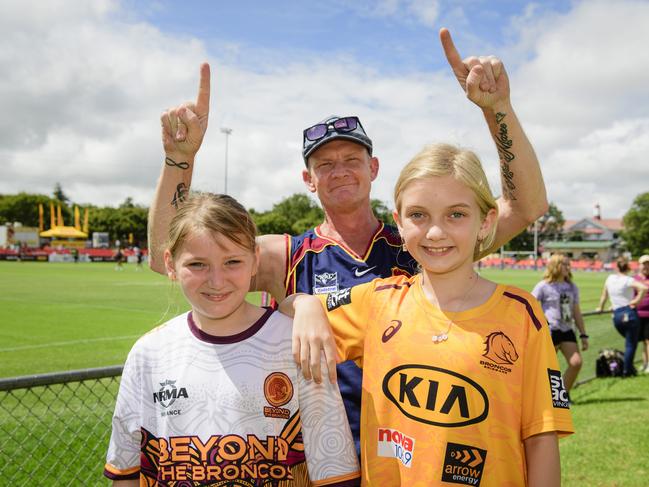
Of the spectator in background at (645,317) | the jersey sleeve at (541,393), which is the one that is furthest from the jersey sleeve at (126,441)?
the spectator in background at (645,317)

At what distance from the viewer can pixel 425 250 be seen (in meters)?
2.17

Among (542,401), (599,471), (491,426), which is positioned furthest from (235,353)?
(599,471)

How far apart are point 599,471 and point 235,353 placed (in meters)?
4.42

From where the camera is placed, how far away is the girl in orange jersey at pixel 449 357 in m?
1.94

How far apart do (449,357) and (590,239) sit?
15053 cm

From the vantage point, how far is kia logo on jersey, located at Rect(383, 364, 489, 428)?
1952 millimetres

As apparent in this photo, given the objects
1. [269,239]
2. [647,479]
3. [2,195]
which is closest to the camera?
[269,239]

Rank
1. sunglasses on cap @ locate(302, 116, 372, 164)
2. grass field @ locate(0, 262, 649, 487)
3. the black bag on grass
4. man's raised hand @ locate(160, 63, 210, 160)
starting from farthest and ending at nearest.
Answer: the black bag on grass, grass field @ locate(0, 262, 649, 487), sunglasses on cap @ locate(302, 116, 372, 164), man's raised hand @ locate(160, 63, 210, 160)

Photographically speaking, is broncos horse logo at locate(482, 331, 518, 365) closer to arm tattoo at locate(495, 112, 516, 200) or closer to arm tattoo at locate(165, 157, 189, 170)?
arm tattoo at locate(495, 112, 516, 200)

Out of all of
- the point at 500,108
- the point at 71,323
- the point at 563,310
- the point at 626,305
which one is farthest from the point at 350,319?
the point at 71,323

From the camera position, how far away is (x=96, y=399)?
23.3 ft

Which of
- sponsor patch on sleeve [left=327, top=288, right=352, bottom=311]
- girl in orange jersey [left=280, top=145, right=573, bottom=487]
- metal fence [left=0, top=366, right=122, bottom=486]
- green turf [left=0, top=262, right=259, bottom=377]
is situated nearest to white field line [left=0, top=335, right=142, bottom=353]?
green turf [left=0, top=262, right=259, bottom=377]

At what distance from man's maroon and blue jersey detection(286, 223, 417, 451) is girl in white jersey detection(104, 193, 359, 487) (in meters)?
0.76

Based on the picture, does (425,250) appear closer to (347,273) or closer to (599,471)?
(347,273)
